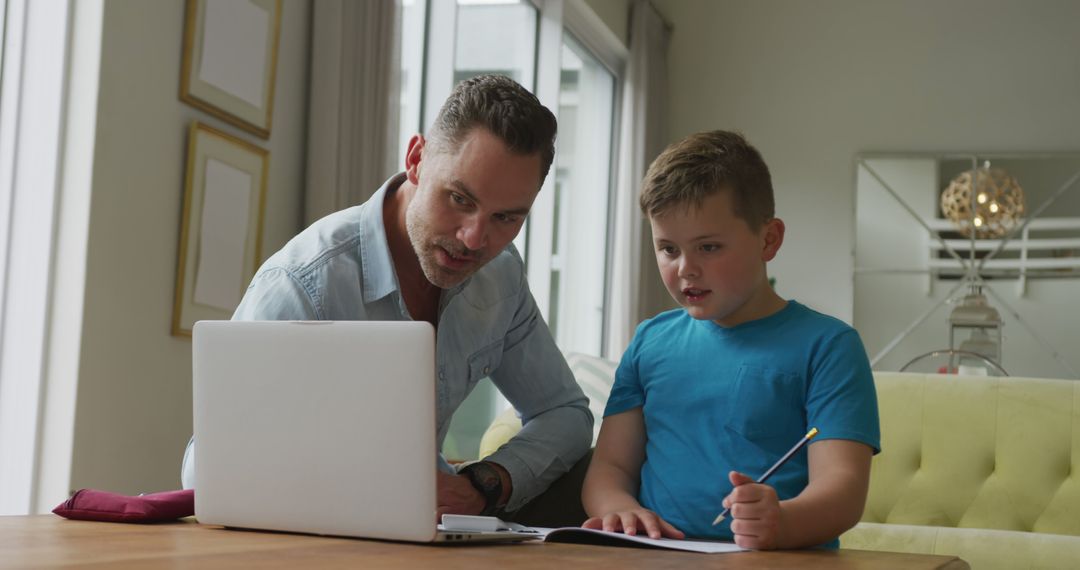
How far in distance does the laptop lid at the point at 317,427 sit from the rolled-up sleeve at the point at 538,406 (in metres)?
0.42

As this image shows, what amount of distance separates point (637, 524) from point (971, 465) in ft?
5.51

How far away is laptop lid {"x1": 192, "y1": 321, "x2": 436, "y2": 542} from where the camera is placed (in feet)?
3.35

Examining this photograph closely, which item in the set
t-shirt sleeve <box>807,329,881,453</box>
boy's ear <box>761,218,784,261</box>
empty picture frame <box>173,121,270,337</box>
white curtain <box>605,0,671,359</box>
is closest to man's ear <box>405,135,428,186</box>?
boy's ear <box>761,218,784,261</box>

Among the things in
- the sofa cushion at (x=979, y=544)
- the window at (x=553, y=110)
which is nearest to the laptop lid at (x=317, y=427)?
the sofa cushion at (x=979, y=544)

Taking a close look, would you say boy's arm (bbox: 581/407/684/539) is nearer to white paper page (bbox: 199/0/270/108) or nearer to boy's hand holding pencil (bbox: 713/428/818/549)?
boy's hand holding pencil (bbox: 713/428/818/549)

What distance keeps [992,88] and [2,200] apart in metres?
5.13

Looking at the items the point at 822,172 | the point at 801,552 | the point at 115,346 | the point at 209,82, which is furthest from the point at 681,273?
the point at 822,172

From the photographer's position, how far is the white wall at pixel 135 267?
2.36 meters

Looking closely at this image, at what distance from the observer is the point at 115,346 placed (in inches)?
95.2

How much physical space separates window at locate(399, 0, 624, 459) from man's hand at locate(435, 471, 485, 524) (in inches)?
107

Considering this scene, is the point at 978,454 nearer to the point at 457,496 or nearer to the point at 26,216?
the point at 457,496

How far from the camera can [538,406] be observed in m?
1.66

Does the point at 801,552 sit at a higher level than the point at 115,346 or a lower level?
lower

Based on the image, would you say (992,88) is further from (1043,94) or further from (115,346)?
(115,346)
